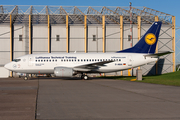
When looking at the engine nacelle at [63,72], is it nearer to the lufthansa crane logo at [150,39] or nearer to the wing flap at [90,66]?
the wing flap at [90,66]

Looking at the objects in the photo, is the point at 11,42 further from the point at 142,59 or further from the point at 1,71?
the point at 142,59

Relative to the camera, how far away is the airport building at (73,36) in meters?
37.3

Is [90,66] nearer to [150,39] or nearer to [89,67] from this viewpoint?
[89,67]

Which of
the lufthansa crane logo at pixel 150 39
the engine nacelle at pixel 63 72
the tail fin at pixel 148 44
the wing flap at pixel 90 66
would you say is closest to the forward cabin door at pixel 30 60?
the engine nacelle at pixel 63 72

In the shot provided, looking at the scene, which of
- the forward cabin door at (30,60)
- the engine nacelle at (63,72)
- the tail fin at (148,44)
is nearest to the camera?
the engine nacelle at (63,72)

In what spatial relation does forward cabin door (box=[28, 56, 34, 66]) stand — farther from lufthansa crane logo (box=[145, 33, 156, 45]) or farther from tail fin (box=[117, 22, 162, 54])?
lufthansa crane logo (box=[145, 33, 156, 45])

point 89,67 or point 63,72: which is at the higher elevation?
point 89,67

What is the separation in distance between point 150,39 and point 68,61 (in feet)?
40.8

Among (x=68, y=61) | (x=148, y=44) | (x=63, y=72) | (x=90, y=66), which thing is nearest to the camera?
(x=63, y=72)

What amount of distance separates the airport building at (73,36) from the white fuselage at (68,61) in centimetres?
1010

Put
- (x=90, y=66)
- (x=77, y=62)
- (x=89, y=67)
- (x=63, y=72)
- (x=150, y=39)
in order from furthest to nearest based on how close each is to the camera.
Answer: (x=150, y=39) < (x=77, y=62) < (x=89, y=67) < (x=90, y=66) < (x=63, y=72)

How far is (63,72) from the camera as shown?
25.3 meters

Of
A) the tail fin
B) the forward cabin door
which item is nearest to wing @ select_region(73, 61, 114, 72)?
the tail fin

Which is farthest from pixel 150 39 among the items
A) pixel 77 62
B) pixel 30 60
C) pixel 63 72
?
pixel 30 60
